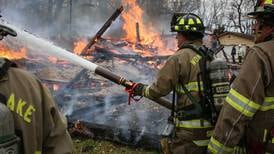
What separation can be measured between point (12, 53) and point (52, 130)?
1175 centimetres

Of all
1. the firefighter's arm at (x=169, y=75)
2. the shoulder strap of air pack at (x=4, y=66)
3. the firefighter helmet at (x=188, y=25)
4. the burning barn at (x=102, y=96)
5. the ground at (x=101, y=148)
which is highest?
the firefighter helmet at (x=188, y=25)

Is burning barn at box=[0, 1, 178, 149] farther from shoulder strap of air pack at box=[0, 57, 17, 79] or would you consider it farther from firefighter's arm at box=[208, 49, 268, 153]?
shoulder strap of air pack at box=[0, 57, 17, 79]

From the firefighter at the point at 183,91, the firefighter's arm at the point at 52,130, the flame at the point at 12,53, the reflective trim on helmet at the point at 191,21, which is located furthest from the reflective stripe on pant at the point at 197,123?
the flame at the point at 12,53

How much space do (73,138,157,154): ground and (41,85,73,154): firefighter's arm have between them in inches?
170

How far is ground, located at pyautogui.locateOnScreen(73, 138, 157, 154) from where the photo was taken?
6457mm

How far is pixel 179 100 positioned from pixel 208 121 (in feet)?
1.31

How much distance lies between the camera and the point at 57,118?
2.21 meters

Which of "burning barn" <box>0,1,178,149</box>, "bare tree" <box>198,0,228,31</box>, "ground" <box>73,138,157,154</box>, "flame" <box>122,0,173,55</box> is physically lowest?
"ground" <box>73,138,157,154</box>

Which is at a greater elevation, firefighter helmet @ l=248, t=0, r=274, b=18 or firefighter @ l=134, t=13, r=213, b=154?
firefighter helmet @ l=248, t=0, r=274, b=18

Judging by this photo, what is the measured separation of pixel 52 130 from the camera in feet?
7.09

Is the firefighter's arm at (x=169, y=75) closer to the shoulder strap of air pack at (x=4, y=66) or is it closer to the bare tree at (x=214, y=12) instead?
the shoulder strap of air pack at (x=4, y=66)

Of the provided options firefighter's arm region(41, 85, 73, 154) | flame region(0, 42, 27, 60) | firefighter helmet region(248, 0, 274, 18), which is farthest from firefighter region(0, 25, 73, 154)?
flame region(0, 42, 27, 60)

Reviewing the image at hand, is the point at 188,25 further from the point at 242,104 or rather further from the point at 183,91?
the point at 242,104

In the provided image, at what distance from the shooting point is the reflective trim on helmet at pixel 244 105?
2.86 metres
